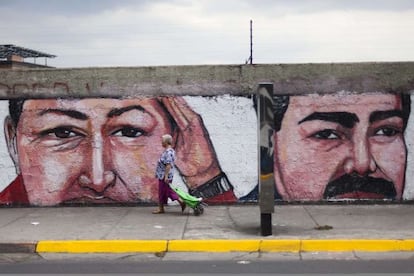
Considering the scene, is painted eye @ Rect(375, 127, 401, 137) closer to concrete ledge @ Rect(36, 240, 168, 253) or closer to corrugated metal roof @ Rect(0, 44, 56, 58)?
concrete ledge @ Rect(36, 240, 168, 253)

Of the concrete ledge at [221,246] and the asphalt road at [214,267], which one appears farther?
the concrete ledge at [221,246]

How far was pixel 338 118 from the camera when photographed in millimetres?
11711

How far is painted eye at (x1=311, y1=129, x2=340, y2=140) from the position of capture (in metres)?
11.7

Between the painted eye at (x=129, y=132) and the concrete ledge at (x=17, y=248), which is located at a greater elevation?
the painted eye at (x=129, y=132)

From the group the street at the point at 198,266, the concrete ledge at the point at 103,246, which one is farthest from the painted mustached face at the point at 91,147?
the street at the point at 198,266

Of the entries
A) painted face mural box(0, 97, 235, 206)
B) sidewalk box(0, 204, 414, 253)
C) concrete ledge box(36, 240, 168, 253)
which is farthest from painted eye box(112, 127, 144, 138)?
concrete ledge box(36, 240, 168, 253)

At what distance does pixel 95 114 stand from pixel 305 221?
4.61 metres

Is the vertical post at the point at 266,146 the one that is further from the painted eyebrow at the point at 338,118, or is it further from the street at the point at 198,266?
the painted eyebrow at the point at 338,118

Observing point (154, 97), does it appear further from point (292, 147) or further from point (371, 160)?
point (371, 160)

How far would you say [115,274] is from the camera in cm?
709

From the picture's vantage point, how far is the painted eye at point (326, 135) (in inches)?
462

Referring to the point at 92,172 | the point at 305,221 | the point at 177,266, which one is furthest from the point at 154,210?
the point at 177,266

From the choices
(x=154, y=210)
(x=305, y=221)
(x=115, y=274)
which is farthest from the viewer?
(x=154, y=210)

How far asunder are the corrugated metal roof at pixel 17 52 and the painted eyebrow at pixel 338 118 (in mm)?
29767
